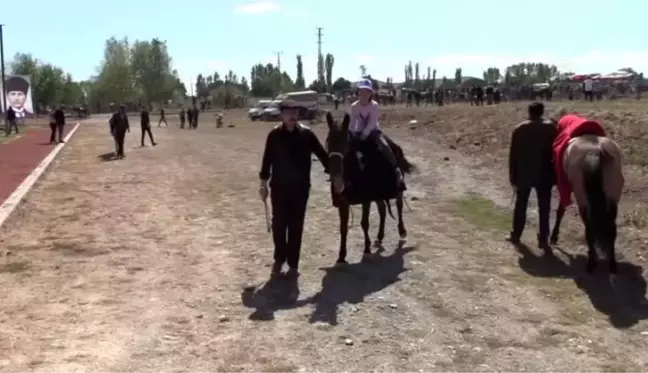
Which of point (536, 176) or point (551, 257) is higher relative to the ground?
point (536, 176)

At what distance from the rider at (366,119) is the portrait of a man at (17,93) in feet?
149

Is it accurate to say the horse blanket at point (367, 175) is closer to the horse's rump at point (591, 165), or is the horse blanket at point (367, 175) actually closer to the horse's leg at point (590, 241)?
the horse's rump at point (591, 165)

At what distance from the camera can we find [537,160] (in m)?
10.1

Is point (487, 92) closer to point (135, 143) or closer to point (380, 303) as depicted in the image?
point (135, 143)

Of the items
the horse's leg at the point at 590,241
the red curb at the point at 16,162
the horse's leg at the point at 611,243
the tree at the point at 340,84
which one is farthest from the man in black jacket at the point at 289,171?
the tree at the point at 340,84

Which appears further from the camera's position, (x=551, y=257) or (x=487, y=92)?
(x=487, y=92)

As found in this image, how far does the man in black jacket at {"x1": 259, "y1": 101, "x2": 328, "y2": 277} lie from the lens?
8352 millimetres

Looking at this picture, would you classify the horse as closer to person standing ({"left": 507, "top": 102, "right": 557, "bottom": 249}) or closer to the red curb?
person standing ({"left": 507, "top": 102, "right": 557, "bottom": 249})

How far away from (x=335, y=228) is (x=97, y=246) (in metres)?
3.26

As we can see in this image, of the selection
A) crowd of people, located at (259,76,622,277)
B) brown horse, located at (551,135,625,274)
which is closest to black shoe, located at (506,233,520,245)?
crowd of people, located at (259,76,622,277)

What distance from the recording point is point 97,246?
35.4ft

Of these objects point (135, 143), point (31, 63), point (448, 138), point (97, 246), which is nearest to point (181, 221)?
point (97, 246)

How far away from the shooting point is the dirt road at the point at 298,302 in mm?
6277

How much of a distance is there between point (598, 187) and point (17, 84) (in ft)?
160
